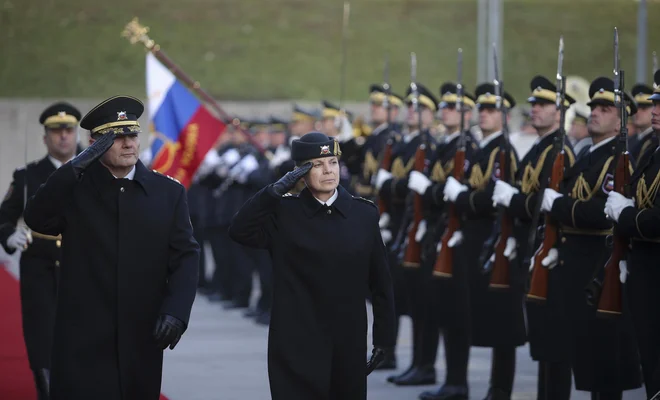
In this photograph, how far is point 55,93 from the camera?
3272 cm

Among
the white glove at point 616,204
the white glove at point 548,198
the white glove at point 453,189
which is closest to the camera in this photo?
the white glove at point 616,204

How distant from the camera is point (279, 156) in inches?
626

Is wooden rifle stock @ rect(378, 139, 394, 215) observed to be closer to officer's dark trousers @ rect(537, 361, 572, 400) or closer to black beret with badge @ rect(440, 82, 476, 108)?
black beret with badge @ rect(440, 82, 476, 108)

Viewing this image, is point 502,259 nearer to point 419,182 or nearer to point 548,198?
point 548,198

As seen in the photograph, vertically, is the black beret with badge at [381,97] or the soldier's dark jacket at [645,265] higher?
the black beret with badge at [381,97]

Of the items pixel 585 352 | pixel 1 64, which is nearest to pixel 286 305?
pixel 585 352

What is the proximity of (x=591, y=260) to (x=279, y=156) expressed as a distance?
8.10 m

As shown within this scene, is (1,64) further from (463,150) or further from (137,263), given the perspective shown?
(137,263)

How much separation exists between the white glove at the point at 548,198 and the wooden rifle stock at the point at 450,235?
164 centimetres

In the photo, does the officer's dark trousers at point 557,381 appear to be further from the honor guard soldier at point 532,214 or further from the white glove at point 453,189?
the white glove at point 453,189

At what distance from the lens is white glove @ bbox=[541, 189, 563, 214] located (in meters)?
8.23

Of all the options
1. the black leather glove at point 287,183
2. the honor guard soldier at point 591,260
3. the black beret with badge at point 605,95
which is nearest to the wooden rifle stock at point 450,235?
the honor guard soldier at point 591,260

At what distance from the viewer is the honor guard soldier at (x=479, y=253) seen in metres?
9.29

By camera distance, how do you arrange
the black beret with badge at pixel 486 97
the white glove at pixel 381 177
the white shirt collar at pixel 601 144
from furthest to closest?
the white glove at pixel 381 177 → the black beret with badge at pixel 486 97 → the white shirt collar at pixel 601 144
